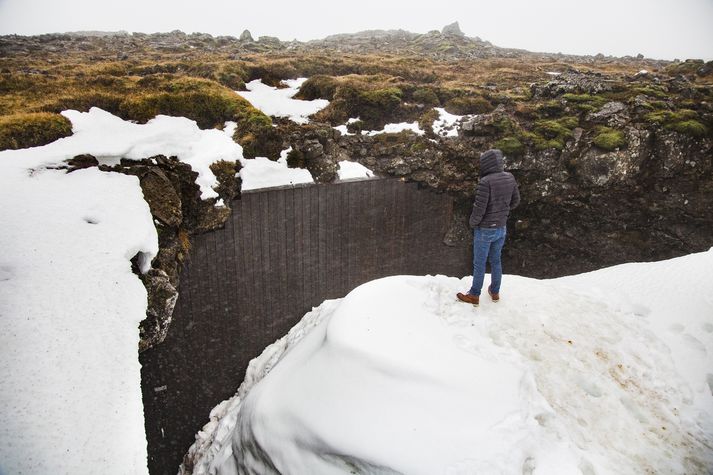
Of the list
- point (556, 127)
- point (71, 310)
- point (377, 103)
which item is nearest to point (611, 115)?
point (556, 127)

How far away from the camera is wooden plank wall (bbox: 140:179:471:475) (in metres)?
7.13

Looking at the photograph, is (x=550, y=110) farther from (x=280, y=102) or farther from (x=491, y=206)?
(x=280, y=102)

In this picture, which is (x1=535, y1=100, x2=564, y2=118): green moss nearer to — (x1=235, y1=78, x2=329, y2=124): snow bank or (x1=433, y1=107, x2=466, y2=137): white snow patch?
(x1=433, y1=107, x2=466, y2=137): white snow patch

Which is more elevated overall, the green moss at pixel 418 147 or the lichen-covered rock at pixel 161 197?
the green moss at pixel 418 147

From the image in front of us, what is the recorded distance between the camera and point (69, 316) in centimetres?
389

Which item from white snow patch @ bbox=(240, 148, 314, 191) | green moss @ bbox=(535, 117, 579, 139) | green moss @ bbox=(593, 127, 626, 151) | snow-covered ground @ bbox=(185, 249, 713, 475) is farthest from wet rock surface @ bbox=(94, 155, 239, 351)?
green moss @ bbox=(593, 127, 626, 151)

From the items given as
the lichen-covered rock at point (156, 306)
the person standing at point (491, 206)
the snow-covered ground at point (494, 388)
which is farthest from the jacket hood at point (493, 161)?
the lichen-covered rock at point (156, 306)

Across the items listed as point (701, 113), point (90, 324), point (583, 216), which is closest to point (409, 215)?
point (583, 216)

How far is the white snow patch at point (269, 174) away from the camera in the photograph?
25.3 ft

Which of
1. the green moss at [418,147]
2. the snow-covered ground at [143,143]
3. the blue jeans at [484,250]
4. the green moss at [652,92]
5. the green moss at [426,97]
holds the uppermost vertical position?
the green moss at [652,92]

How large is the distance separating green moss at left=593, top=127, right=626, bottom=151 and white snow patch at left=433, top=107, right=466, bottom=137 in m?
3.59

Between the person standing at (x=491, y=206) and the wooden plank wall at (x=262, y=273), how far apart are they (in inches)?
154

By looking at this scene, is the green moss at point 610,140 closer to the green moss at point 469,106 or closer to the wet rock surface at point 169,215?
the green moss at point 469,106

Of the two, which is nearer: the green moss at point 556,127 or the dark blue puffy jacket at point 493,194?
the dark blue puffy jacket at point 493,194
